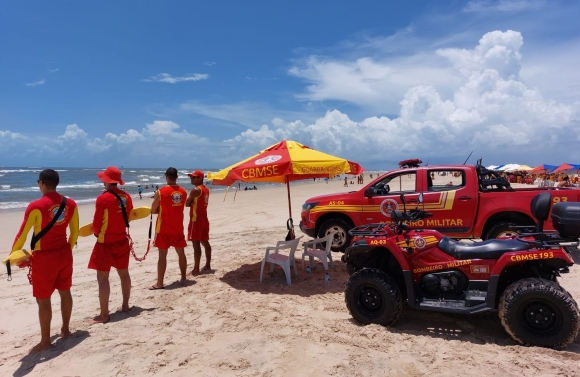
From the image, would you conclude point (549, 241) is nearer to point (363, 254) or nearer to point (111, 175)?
point (363, 254)

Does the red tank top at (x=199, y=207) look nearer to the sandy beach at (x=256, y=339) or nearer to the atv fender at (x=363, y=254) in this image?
the sandy beach at (x=256, y=339)

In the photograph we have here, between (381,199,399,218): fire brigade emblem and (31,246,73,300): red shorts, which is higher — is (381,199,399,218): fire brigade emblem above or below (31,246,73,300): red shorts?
above

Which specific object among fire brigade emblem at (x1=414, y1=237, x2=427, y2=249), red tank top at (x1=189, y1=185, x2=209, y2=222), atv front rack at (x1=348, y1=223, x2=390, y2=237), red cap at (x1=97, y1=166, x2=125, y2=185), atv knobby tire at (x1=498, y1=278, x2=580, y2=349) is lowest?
atv knobby tire at (x1=498, y1=278, x2=580, y2=349)

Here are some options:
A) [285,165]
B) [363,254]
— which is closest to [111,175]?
[285,165]

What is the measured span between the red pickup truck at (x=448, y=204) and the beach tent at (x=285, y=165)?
1.28m

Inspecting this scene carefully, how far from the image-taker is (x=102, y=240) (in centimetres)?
467

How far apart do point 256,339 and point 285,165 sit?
8.39 feet

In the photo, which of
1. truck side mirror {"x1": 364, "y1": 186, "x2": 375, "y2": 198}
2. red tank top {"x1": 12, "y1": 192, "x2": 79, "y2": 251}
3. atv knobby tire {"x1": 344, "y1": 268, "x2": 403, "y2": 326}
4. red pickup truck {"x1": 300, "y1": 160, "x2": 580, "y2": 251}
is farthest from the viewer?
truck side mirror {"x1": 364, "y1": 186, "x2": 375, "y2": 198}

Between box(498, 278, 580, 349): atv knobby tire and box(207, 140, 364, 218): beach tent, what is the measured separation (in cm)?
301

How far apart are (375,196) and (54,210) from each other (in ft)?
17.6

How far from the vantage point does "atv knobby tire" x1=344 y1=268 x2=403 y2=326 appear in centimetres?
414

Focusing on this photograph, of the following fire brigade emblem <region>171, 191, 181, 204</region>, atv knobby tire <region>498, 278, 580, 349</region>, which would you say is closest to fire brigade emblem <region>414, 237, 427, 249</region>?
atv knobby tire <region>498, 278, 580, 349</region>

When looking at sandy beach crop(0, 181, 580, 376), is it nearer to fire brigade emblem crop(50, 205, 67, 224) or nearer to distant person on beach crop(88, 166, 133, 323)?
distant person on beach crop(88, 166, 133, 323)

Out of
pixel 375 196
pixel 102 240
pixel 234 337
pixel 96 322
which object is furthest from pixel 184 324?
pixel 375 196
